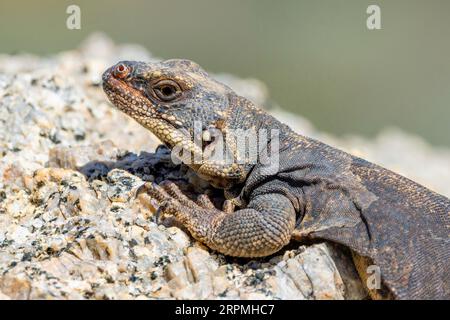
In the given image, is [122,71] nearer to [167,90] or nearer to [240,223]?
[167,90]

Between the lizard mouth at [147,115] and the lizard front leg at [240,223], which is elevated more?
the lizard mouth at [147,115]

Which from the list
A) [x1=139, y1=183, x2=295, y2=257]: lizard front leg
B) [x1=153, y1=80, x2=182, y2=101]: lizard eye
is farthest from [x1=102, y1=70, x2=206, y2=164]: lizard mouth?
[x1=139, y1=183, x2=295, y2=257]: lizard front leg

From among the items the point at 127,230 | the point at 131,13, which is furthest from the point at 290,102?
the point at 127,230

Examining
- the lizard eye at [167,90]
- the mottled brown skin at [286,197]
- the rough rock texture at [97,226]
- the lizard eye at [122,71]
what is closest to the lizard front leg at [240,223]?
the mottled brown skin at [286,197]

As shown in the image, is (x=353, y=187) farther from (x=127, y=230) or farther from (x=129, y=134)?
(x=129, y=134)

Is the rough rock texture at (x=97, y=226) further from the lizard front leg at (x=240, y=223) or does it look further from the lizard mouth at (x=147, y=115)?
the lizard mouth at (x=147, y=115)
